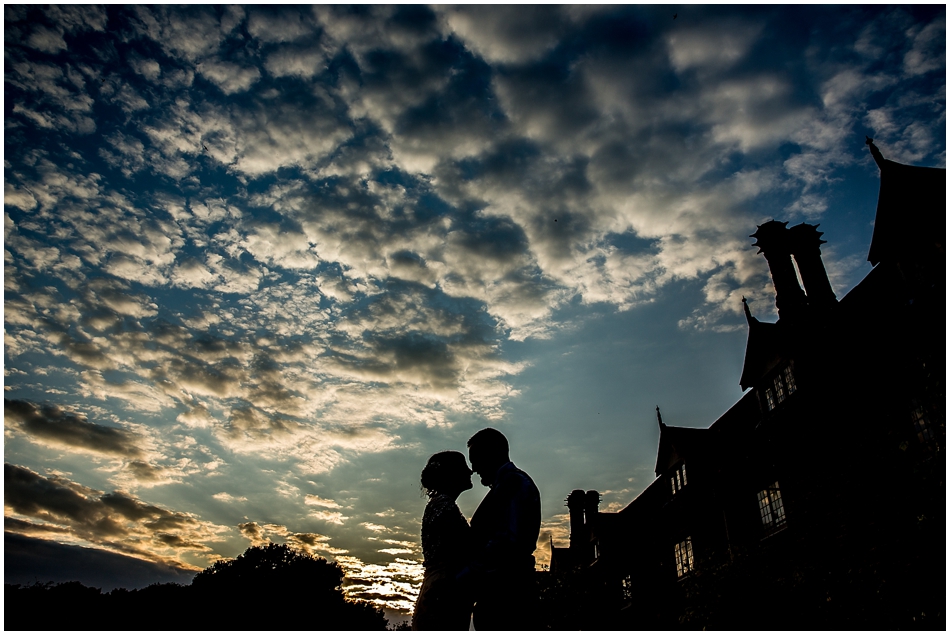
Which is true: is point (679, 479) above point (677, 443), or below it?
below

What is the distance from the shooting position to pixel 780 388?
16.0m

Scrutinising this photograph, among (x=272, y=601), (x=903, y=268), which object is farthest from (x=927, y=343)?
(x=272, y=601)

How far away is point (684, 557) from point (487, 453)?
2075cm

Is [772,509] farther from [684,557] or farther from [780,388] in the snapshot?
[684,557]

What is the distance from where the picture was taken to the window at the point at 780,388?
15431mm

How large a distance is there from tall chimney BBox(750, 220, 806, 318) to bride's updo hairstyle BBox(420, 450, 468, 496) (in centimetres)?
1744

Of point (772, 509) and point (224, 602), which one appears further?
point (224, 602)

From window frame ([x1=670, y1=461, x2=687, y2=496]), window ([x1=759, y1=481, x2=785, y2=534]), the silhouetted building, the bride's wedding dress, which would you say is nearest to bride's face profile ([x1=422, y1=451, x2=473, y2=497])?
the bride's wedding dress

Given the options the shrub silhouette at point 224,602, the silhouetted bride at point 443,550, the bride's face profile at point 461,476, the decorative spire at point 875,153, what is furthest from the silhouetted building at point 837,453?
the shrub silhouette at point 224,602

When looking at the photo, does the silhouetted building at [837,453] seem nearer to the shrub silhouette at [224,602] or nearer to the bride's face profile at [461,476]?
the bride's face profile at [461,476]

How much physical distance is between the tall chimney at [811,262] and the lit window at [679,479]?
931 centimetres

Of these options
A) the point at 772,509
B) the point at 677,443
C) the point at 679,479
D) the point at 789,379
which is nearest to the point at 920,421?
the point at 789,379

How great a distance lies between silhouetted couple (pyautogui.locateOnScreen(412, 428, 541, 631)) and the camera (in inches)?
131

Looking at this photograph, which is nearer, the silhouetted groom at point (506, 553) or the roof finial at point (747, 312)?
the silhouetted groom at point (506, 553)
